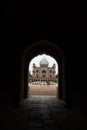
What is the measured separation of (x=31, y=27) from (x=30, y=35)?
650mm

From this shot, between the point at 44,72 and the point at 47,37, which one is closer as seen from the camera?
the point at 47,37

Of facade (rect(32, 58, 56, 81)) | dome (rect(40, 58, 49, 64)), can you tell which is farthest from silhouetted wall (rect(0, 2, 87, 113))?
dome (rect(40, 58, 49, 64))

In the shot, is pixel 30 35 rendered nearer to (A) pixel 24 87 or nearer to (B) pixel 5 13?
(B) pixel 5 13

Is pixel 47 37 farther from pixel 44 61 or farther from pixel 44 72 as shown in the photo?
pixel 44 61

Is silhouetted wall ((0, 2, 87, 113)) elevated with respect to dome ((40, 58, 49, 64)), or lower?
lower

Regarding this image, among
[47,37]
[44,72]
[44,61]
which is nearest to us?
[47,37]

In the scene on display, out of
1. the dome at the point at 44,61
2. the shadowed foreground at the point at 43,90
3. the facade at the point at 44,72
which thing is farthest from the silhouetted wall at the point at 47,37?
the dome at the point at 44,61

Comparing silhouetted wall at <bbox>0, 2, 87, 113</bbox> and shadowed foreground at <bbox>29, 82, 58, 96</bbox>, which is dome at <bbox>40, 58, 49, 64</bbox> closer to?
shadowed foreground at <bbox>29, 82, 58, 96</bbox>

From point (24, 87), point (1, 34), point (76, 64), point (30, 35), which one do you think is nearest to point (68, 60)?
point (76, 64)

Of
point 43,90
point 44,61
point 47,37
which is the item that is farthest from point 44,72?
point 47,37

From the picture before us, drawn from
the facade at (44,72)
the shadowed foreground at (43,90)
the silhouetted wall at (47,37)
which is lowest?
the shadowed foreground at (43,90)

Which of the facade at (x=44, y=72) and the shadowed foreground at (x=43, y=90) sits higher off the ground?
the facade at (x=44, y=72)

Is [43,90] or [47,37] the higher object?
[47,37]

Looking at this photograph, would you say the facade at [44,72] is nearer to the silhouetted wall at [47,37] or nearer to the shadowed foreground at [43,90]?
the shadowed foreground at [43,90]
